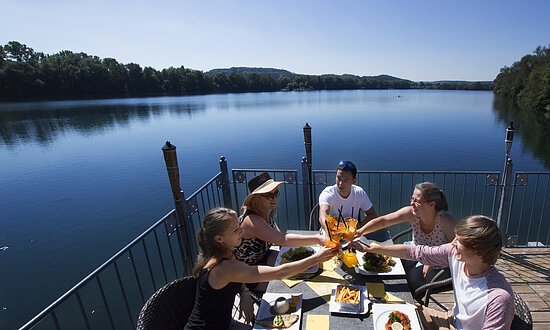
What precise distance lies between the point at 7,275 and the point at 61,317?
354 centimetres

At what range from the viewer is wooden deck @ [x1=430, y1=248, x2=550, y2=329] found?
3033 mm

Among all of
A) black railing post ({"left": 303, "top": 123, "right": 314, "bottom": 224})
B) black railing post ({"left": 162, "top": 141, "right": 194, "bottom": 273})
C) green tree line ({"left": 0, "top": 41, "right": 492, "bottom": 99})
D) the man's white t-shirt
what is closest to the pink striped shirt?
the man's white t-shirt

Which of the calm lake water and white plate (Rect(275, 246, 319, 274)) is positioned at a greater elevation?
white plate (Rect(275, 246, 319, 274))

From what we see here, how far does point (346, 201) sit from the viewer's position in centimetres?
341

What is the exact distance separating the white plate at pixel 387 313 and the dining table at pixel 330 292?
0.9 inches

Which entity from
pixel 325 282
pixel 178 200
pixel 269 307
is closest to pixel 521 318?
pixel 325 282

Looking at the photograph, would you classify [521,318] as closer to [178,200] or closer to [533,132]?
[178,200]

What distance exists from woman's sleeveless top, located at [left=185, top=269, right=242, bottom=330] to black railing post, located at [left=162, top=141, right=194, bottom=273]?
1.38m

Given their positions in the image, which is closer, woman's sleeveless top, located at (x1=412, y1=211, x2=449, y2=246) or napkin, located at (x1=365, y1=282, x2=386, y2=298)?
napkin, located at (x1=365, y1=282, x2=386, y2=298)

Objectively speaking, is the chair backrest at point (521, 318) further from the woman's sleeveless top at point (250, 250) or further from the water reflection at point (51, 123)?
the water reflection at point (51, 123)

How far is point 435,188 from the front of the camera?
257cm

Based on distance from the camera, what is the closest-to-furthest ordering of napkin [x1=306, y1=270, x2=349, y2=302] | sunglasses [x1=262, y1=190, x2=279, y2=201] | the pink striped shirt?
the pink striped shirt, napkin [x1=306, y1=270, x2=349, y2=302], sunglasses [x1=262, y1=190, x2=279, y2=201]

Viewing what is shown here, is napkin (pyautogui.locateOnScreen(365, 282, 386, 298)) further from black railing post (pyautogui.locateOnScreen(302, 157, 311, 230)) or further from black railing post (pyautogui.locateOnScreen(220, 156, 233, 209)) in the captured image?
black railing post (pyautogui.locateOnScreen(220, 156, 233, 209))

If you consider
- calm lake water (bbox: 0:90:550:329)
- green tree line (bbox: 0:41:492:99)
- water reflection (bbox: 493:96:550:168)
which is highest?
green tree line (bbox: 0:41:492:99)
